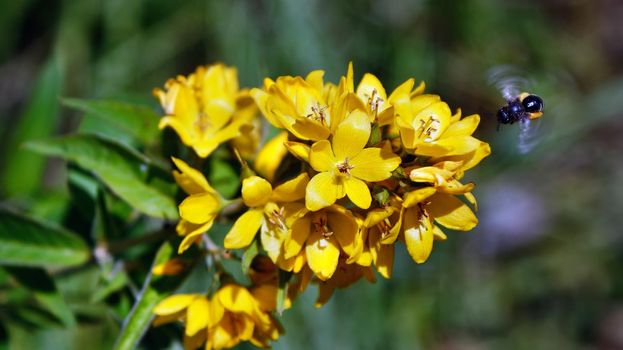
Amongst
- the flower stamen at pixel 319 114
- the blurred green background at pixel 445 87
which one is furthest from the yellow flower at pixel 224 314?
the blurred green background at pixel 445 87

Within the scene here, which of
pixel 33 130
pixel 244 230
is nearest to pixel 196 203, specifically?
pixel 244 230

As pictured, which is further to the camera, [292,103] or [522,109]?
[522,109]

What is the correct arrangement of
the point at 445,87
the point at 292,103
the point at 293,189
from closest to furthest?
the point at 293,189, the point at 292,103, the point at 445,87

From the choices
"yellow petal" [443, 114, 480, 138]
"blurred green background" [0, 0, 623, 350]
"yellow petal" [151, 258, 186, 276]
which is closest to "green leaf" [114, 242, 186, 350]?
"yellow petal" [151, 258, 186, 276]

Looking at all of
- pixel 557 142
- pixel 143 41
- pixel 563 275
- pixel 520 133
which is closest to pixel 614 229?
pixel 563 275

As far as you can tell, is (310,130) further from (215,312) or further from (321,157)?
(215,312)

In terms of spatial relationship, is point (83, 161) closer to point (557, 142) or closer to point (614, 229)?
point (557, 142)
